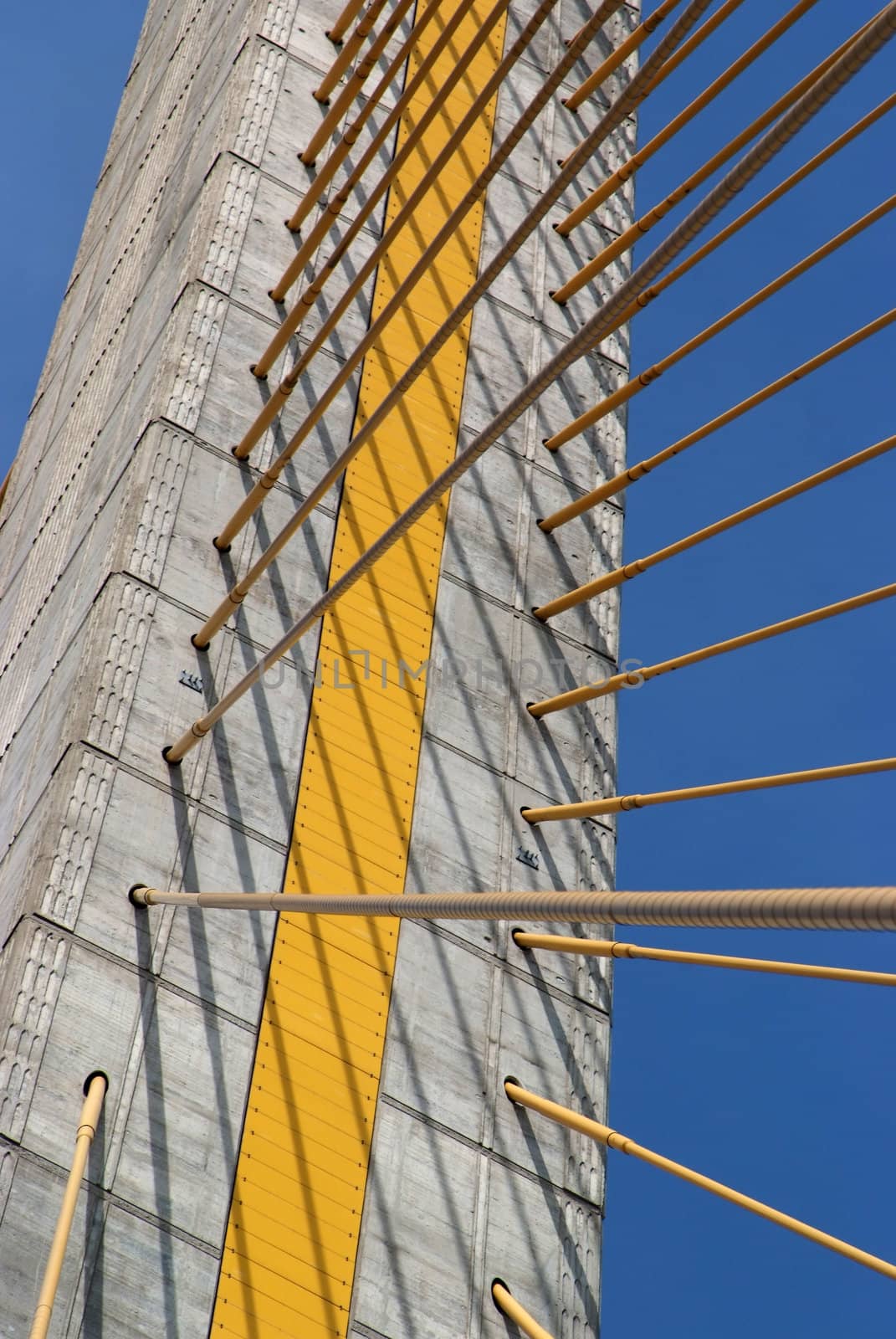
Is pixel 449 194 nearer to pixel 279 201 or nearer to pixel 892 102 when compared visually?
pixel 279 201

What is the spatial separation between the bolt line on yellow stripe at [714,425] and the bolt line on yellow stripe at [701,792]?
101 inches

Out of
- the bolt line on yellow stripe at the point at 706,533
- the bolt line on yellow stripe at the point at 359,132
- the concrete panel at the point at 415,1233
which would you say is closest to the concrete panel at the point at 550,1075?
the concrete panel at the point at 415,1233

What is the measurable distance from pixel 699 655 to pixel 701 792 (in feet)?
4.73

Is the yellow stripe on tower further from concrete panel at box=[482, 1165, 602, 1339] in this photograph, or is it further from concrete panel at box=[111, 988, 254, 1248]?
concrete panel at box=[482, 1165, 602, 1339]

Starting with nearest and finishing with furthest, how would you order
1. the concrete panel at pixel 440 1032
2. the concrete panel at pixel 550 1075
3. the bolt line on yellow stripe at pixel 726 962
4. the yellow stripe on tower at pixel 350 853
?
1. the bolt line on yellow stripe at pixel 726 962
2. the yellow stripe on tower at pixel 350 853
3. the concrete panel at pixel 440 1032
4. the concrete panel at pixel 550 1075

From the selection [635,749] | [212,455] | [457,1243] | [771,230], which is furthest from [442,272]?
[771,230]

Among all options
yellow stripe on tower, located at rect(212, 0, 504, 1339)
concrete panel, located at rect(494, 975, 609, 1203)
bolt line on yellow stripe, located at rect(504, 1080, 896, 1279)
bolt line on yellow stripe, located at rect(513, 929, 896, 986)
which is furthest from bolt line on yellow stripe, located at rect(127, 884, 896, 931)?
concrete panel, located at rect(494, 975, 609, 1203)

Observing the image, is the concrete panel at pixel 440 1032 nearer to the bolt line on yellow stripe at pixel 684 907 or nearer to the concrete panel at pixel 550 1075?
the concrete panel at pixel 550 1075

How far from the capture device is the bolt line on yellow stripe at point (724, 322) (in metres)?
11.9

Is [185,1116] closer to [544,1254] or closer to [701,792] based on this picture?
[544,1254]

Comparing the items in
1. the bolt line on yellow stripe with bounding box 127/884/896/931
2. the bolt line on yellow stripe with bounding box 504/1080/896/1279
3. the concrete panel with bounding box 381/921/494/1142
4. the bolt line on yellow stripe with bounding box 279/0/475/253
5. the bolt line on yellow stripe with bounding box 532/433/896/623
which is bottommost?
the bolt line on yellow stripe with bounding box 127/884/896/931

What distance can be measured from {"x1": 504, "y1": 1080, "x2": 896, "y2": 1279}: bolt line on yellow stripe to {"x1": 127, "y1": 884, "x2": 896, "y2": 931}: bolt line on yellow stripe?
3279mm

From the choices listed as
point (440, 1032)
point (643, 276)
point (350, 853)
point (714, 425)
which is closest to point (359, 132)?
point (714, 425)

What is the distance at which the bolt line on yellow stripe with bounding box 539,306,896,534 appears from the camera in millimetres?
12227
